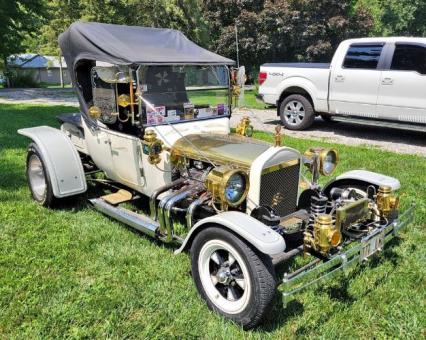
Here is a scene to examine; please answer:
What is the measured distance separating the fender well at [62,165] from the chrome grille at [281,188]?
2339 millimetres

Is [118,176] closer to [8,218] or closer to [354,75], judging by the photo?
[8,218]

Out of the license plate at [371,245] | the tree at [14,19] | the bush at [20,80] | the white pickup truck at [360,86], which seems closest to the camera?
the license plate at [371,245]

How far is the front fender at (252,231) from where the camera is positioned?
9.14 feet

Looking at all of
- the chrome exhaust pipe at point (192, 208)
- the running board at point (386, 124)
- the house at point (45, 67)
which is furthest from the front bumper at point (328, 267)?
the house at point (45, 67)

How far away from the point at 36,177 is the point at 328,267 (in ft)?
13.3

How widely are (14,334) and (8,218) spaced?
2.15m

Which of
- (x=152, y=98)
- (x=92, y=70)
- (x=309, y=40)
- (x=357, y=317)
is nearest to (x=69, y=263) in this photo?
(x=152, y=98)

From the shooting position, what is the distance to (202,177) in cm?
395

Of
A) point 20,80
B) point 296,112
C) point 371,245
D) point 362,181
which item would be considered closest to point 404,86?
point 296,112

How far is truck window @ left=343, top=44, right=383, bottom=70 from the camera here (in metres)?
9.15

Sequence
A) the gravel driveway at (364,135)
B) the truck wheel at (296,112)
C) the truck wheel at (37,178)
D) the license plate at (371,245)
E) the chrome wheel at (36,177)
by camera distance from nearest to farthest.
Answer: the license plate at (371,245), the truck wheel at (37,178), the chrome wheel at (36,177), the gravel driveway at (364,135), the truck wheel at (296,112)

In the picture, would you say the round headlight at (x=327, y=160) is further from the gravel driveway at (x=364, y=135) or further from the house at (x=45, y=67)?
the house at (x=45, y=67)

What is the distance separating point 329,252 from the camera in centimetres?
324

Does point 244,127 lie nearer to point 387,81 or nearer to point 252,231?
point 252,231
